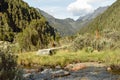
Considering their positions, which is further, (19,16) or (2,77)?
(19,16)

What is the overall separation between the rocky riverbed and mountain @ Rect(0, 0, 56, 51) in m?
17.4

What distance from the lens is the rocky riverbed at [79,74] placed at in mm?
18939

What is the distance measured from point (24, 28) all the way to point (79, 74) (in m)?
80.1

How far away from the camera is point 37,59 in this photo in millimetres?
28125

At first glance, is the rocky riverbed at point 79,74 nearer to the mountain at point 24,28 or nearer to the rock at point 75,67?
the rock at point 75,67

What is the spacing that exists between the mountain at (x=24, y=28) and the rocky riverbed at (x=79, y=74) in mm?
17418

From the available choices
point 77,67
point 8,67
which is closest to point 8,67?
point 8,67

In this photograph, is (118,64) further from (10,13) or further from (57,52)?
(10,13)

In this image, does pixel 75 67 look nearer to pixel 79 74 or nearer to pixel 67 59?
pixel 79 74

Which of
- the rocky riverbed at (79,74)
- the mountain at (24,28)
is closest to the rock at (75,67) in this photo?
the rocky riverbed at (79,74)

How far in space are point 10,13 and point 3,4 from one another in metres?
10.1

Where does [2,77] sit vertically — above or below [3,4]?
below

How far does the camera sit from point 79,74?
20688 millimetres

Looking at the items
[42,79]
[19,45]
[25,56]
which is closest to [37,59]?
[25,56]
